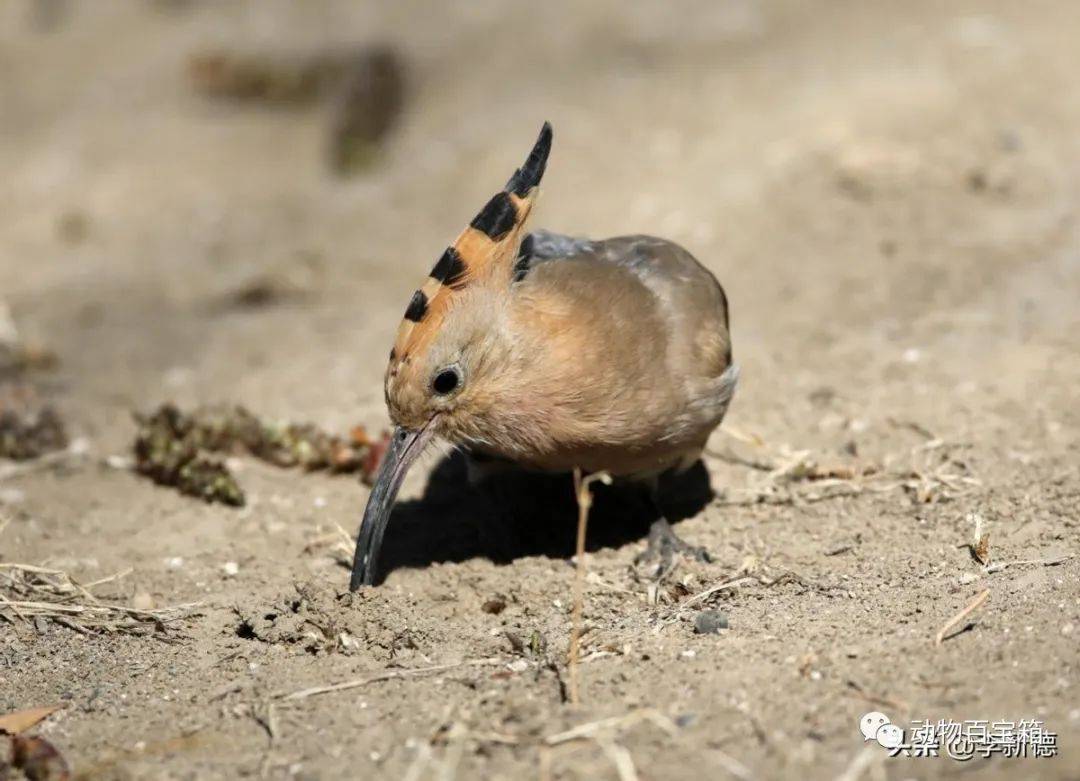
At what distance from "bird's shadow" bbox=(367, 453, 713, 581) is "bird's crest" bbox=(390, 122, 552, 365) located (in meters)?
0.87

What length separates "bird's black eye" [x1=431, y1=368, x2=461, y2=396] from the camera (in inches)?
163

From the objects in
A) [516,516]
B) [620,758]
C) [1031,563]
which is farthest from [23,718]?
[1031,563]

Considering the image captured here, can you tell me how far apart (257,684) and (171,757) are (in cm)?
41

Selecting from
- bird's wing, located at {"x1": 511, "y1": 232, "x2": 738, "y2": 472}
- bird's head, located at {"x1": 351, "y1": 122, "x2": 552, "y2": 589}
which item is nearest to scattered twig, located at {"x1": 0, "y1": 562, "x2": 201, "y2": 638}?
bird's head, located at {"x1": 351, "y1": 122, "x2": 552, "y2": 589}

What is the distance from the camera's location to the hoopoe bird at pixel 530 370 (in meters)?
4.13

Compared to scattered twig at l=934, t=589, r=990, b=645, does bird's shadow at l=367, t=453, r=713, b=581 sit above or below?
below

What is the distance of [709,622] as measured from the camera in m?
3.89

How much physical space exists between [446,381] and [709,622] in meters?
1.12

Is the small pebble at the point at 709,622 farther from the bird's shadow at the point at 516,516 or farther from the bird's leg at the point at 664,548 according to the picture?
the bird's shadow at the point at 516,516

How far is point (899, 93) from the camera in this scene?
745 centimetres

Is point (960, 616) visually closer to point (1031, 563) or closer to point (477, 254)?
point (1031, 563)

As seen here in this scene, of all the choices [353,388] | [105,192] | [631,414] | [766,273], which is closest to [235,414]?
[353,388]

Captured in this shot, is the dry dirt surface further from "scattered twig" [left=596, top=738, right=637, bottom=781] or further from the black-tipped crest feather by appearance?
the black-tipped crest feather

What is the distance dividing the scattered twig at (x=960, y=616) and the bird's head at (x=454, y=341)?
1.53 metres
